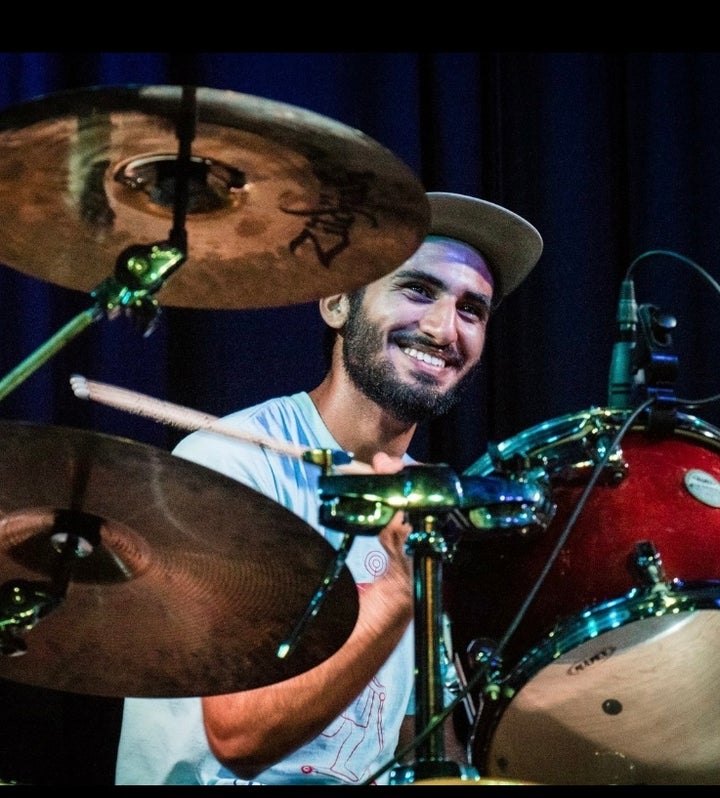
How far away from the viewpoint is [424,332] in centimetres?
209

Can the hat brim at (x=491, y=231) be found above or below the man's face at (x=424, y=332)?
above

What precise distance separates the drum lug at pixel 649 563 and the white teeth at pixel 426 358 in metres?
0.78

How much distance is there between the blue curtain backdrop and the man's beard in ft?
0.60

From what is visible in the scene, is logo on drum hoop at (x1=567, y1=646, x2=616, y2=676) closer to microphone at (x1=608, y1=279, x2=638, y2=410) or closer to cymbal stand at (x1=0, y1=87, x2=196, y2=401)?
microphone at (x1=608, y1=279, x2=638, y2=410)

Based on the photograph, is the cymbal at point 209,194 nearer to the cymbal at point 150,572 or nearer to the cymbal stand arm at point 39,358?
the cymbal stand arm at point 39,358

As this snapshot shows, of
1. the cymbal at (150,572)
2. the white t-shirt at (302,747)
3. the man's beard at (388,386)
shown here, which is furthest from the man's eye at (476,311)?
the cymbal at (150,572)

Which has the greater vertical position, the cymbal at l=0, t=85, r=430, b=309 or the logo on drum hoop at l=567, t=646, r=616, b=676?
the cymbal at l=0, t=85, r=430, b=309

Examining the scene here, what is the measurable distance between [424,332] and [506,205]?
453 millimetres

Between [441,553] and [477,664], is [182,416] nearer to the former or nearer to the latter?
[441,553]

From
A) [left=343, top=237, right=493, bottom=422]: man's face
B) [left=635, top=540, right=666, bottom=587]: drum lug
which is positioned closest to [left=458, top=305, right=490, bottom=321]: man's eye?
[left=343, top=237, right=493, bottom=422]: man's face

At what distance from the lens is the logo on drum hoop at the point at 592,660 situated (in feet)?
4.49

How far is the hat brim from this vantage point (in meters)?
1.99

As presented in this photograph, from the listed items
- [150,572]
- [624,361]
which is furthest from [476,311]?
[150,572]

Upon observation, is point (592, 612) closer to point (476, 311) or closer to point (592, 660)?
point (592, 660)
